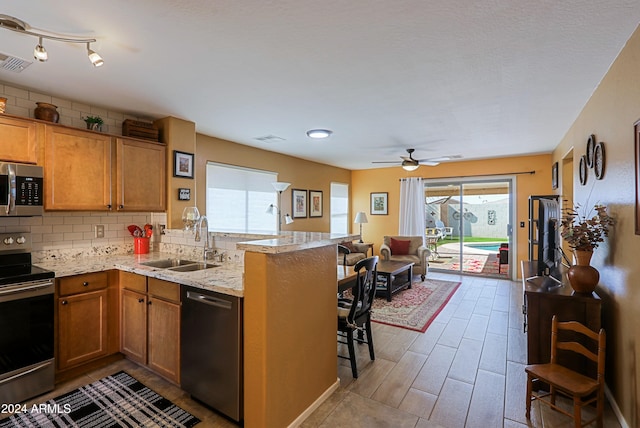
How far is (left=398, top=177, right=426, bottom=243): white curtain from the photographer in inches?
279

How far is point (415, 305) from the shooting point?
445cm

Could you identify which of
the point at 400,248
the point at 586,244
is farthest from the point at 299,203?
the point at 586,244

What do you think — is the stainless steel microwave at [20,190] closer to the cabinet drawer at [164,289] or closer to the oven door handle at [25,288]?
the oven door handle at [25,288]

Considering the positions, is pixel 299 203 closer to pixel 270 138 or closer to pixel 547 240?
pixel 270 138

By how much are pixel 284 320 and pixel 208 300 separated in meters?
0.55

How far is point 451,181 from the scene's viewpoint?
6754mm

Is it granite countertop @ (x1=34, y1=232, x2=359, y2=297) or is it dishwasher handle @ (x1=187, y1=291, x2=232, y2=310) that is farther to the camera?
dishwasher handle @ (x1=187, y1=291, x2=232, y2=310)

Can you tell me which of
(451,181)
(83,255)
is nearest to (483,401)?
(83,255)

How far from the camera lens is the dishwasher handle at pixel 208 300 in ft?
6.44

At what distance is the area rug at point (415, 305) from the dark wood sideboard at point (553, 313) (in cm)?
131

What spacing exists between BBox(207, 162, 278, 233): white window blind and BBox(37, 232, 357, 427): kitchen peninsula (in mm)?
2132

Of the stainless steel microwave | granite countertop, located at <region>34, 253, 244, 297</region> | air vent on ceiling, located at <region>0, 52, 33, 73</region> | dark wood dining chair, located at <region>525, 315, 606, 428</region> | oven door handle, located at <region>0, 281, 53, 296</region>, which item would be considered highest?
air vent on ceiling, located at <region>0, 52, 33, 73</region>

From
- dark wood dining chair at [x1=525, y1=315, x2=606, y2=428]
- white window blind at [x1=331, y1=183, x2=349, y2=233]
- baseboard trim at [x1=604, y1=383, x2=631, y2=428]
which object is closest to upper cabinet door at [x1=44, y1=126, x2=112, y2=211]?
dark wood dining chair at [x1=525, y1=315, x2=606, y2=428]

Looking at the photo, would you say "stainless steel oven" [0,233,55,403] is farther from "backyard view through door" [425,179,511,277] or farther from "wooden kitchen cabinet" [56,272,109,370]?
"backyard view through door" [425,179,511,277]
